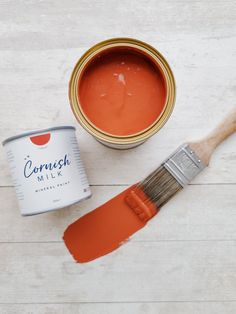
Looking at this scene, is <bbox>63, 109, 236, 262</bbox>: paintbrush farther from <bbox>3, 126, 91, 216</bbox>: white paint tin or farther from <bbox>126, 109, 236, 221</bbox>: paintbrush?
<bbox>3, 126, 91, 216</bbox>: white paint tin

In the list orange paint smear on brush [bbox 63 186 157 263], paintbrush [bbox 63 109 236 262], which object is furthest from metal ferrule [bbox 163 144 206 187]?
orange paint smear on brush [bbox 63 186 157 263]

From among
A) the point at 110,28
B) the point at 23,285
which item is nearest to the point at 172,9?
the point at 110,28

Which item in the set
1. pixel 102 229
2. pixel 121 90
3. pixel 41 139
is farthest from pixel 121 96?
pixel 102 229

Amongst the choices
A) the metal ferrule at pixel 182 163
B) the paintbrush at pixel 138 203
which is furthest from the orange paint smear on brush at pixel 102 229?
the metal ferrule at pixel 182 163

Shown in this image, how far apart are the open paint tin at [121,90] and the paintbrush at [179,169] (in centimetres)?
16

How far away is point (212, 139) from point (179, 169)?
3.7 inches

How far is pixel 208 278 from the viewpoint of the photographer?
910 millimetres

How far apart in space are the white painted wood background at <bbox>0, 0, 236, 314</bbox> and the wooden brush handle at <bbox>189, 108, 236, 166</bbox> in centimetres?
3

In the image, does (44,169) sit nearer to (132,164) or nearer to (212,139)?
(132,164)

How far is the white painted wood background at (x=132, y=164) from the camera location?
2.95ft

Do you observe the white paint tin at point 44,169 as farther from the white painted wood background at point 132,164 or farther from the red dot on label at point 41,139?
the white painted wood background at point 132,164

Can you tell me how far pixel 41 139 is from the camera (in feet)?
2.46

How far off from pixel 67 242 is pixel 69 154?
0.23m

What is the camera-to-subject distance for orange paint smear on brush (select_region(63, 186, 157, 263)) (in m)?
0.90
